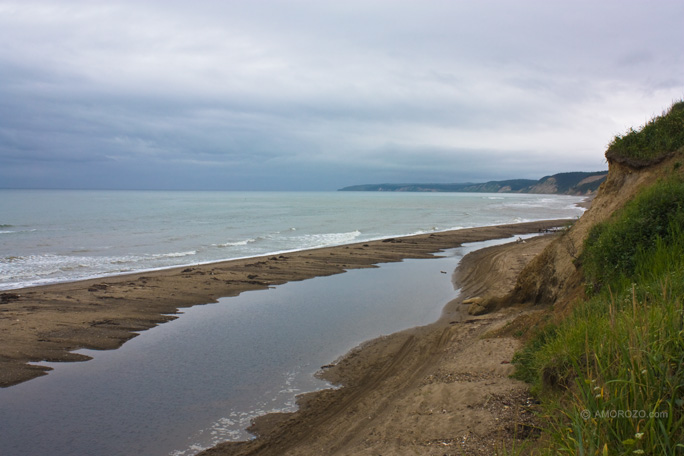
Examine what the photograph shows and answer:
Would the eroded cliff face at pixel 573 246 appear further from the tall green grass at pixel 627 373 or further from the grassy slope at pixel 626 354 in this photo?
the tall green grass at pixel 627 373

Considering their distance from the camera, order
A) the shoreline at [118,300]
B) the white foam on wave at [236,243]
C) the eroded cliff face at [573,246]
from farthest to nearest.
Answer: the white foam on wave at [236,243]
the shoreline at [118,300]
the eroded cliff face at [573,246]

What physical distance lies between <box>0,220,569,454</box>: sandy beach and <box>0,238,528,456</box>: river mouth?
547 mm

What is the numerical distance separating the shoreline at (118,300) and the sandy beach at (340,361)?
0.03 m

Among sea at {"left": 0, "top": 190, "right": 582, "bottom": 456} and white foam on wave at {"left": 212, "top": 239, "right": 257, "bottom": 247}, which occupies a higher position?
white foam on wave at {"left": 212, "top": 239, "right": 257, "bottom": 247}

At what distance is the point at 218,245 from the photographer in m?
31.9

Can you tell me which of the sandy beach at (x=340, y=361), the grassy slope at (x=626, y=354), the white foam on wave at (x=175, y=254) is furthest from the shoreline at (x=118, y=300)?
the grassy slope at (x=626, y=354)

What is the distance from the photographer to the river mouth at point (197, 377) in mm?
7266

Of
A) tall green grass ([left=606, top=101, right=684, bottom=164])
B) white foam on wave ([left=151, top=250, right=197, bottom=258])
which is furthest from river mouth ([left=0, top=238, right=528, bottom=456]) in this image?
white foam on wave ([left=151, top=250, right=197, bottom=258])

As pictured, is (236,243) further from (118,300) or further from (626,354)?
(626,354)

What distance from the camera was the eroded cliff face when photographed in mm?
10258

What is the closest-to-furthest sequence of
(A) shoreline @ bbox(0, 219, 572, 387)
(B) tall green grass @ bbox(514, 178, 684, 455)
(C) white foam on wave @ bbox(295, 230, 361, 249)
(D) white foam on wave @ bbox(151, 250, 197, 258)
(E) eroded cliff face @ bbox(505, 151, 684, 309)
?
(B) tall green grass @ bbox(514, 178, 684, 455), (E) eroded cliff face @ bbox(505, 151, 684, 309), (A) shoreline @ bbox(0, 219, 572, 387), (D) white foam on wave @ bbox(151, 250, 197, 258), (C) white foam on wave @ bbox(295, 230, 361, 249)

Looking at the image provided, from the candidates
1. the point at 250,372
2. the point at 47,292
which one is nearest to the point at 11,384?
the point at 250,372

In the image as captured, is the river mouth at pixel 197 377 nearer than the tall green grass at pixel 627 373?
No

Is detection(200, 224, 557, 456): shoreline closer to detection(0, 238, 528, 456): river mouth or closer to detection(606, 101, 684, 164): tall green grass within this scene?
detection(0, 238, 528, 456): river mouth
